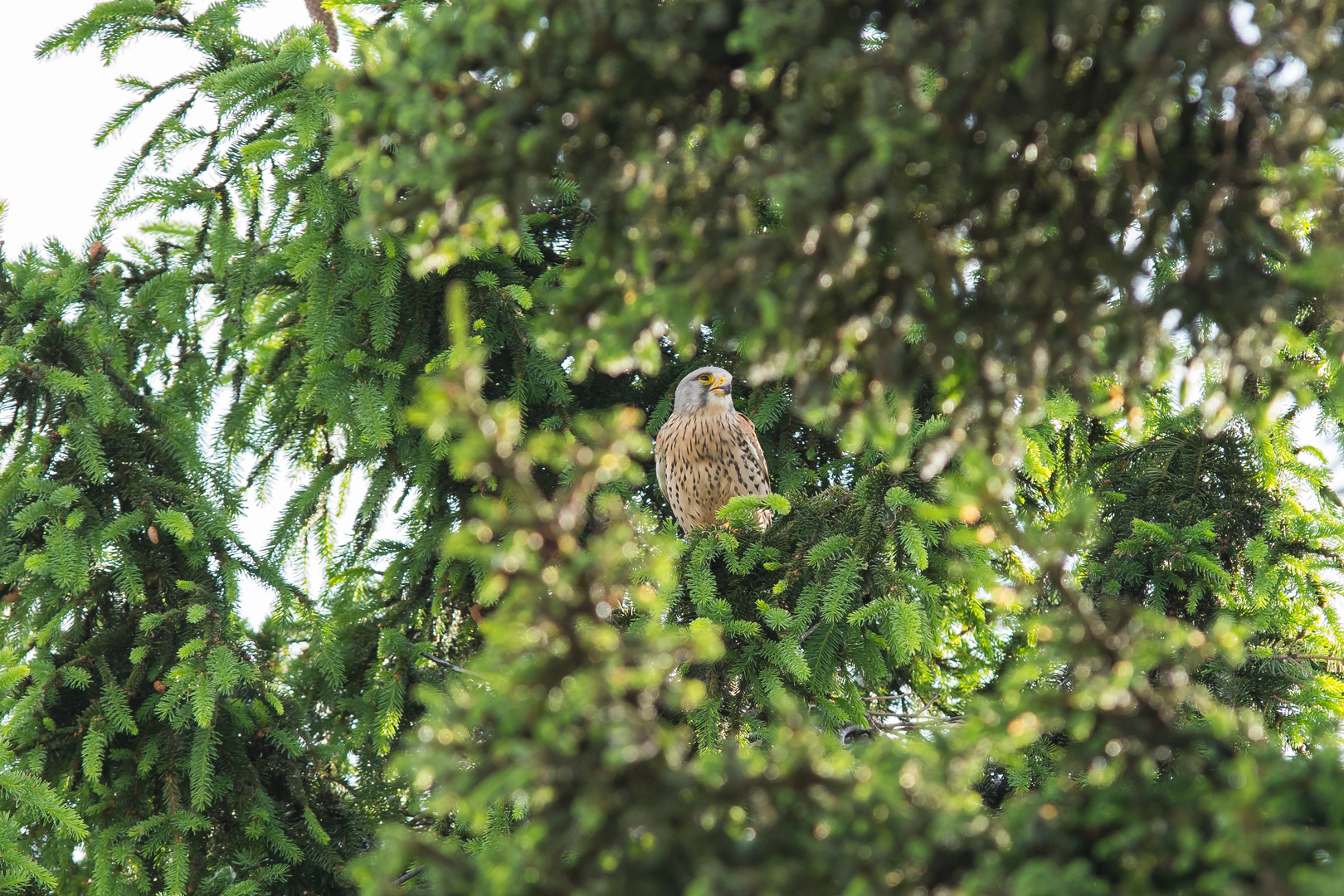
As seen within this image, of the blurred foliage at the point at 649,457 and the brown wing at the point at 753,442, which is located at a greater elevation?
the brown wing at the point at 753,442

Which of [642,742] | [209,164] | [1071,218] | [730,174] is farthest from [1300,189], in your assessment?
[209,164]

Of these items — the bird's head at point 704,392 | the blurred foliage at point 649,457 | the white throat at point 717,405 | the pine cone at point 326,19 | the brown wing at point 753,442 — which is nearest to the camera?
the blurred foliage at point 649,457

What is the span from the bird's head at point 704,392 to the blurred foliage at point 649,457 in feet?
0.79

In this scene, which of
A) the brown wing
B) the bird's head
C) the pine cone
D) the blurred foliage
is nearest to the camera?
the blurred foliage

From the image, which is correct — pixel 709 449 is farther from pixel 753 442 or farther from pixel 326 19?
pixel 326 19

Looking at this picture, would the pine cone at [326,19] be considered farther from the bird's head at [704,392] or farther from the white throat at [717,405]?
the white throat at [717,405]

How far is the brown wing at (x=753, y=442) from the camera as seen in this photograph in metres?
5.87

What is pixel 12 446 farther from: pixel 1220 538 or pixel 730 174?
pixel 1220 538

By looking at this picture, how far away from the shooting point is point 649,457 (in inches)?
124

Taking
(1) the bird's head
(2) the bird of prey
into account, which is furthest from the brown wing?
(1) the bird's head

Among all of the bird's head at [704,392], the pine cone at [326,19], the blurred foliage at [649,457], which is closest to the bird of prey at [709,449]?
the bird's head at [704,392]

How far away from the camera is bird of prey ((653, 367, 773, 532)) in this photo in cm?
596

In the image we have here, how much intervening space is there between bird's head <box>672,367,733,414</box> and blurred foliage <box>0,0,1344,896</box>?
0.79 feet

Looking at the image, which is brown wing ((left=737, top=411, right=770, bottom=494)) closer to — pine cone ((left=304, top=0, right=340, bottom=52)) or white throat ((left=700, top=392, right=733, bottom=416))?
white throat ((left=700, top=392, right=733, bottom=416))
